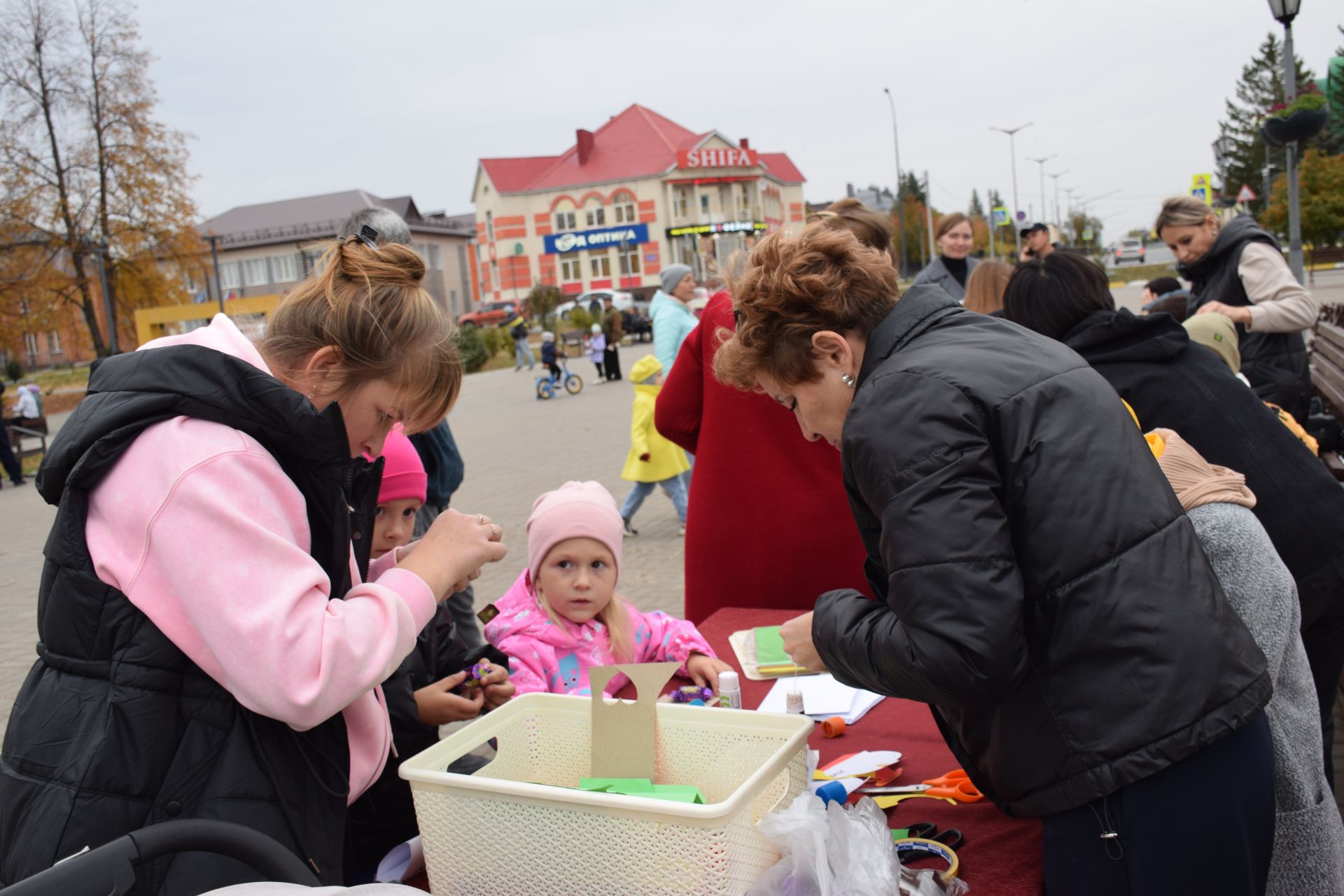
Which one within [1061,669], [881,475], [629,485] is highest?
[881,475]

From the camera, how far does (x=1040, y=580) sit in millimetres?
1494

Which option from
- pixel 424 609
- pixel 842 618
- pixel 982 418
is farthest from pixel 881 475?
pixel 424 609

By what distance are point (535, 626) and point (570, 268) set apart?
220 feet

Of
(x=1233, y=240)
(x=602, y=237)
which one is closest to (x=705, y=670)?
(x=1233, y=240)

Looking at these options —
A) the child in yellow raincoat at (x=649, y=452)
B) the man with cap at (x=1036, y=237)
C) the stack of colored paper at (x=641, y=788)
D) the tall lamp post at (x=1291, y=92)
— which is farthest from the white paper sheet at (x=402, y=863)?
the tall lamp post at (x=1291, y=92)

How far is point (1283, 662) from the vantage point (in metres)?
2.01

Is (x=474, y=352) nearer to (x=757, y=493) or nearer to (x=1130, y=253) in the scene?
(x=757, y=493)

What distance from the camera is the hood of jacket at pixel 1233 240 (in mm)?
4887

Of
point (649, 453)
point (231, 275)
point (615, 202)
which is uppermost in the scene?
point (615, 202)

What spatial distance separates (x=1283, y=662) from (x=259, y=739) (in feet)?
5.87

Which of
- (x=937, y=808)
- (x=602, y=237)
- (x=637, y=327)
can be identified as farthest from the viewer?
(x=602, y=237)

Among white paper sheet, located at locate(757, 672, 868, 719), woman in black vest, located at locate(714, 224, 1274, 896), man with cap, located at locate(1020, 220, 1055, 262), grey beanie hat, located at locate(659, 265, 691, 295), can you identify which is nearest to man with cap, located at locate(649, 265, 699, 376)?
grey beanie hat, located at locate(659, 265, 691, 295)

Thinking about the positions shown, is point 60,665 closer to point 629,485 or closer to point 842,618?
point 842,618

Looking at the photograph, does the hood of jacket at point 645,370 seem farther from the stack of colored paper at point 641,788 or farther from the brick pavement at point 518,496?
the stack of colored paper at point 641,788
